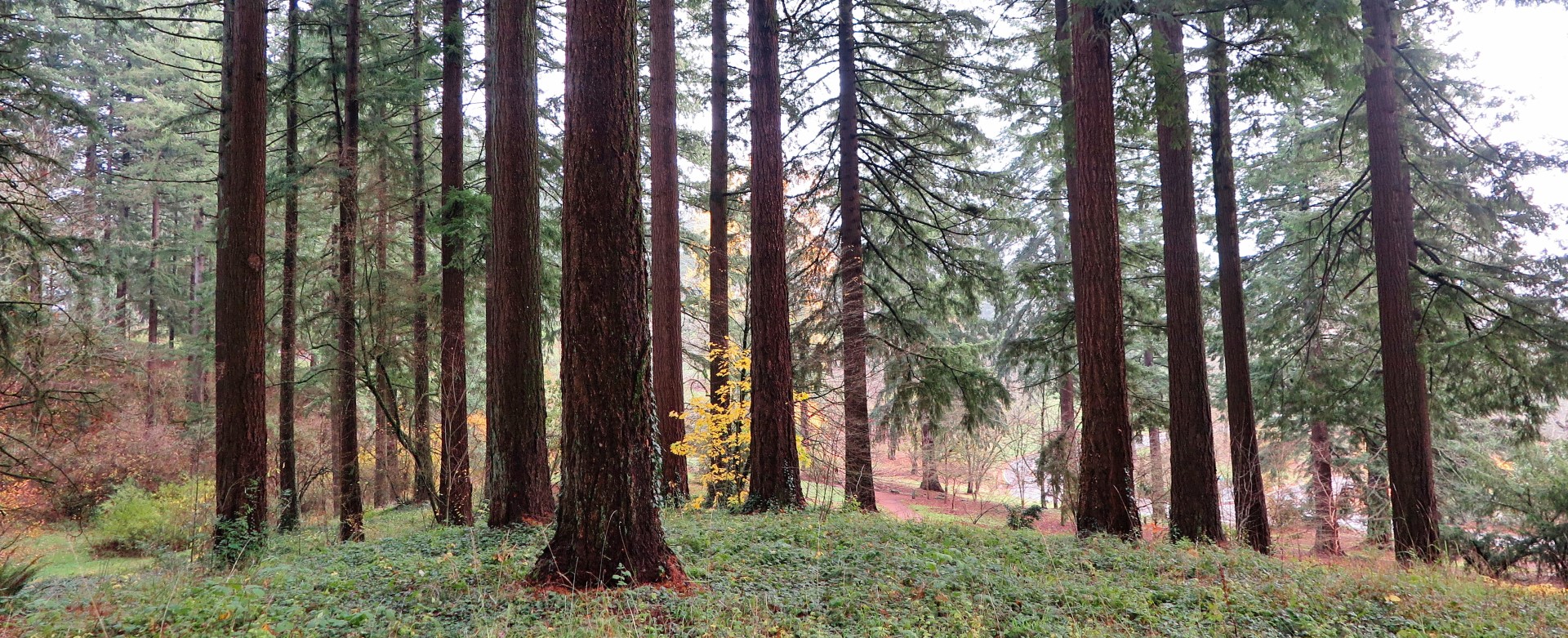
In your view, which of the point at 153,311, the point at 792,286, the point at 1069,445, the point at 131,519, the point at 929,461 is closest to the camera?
the point at 1069,445

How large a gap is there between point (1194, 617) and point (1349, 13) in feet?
20.3

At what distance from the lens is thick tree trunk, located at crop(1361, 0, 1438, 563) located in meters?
8.38

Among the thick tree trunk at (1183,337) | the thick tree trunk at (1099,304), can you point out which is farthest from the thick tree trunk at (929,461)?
the thick tree trunk at (1099,304)

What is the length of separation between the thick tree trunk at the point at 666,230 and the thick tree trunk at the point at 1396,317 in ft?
29.3

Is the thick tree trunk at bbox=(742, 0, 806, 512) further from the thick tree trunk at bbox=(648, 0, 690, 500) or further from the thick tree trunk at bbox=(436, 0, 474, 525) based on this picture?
the thick tree trunk at bbox=(436, 0, 474, 525)

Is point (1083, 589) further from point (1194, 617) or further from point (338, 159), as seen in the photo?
point (338, 159)

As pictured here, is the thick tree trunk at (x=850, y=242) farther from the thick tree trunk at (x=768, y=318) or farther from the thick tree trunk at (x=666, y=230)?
the thick tree trunk at (x=768, y=318)

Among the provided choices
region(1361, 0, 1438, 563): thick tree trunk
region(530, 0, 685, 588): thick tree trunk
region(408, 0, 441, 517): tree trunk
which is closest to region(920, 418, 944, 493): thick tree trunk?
region(1361, 0, 1438, 563): thick tree trunk

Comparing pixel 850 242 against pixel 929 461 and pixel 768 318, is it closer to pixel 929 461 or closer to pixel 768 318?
pixel 768 318

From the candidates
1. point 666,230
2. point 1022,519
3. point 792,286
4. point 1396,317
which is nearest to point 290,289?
point 666,230

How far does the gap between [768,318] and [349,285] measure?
638 centimetres

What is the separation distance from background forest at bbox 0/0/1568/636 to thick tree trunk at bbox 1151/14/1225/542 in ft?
0.14

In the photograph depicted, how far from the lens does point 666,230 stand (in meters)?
9.86

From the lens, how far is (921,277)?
44.3ft
